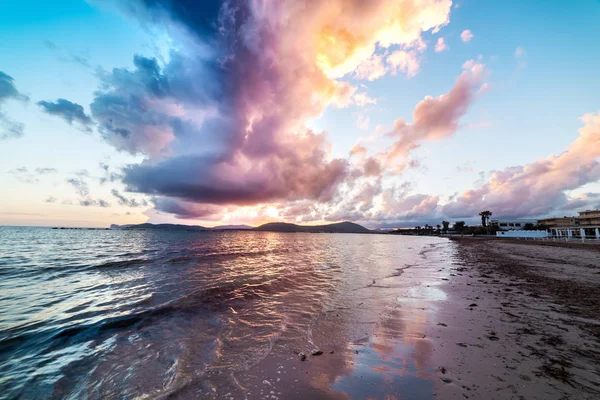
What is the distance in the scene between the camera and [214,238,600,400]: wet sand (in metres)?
4.75

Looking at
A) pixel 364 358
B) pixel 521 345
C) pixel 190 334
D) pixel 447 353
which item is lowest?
pixel 190 334

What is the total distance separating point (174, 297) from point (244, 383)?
32.6ft

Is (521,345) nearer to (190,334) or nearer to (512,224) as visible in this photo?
(190,334)

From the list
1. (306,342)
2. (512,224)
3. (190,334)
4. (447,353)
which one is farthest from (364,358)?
(512,224)

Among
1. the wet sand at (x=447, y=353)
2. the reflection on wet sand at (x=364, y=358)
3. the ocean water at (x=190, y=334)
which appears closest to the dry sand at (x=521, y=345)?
the wet sand at (x=447, y=353)

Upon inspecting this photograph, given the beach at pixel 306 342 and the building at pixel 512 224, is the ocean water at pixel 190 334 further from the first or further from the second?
the building at pixel 512 224

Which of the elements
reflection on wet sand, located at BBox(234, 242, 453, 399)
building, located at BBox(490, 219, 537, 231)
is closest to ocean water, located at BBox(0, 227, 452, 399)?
reflection on wet sand, located at BBox(234, 242, 453, 399)

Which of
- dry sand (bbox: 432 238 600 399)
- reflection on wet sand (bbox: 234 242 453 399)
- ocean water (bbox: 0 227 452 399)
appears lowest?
ocean water (bbox: 0 227 452 399)

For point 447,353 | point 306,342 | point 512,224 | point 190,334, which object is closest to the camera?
point 447,353

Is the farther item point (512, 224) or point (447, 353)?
point (512, 224)

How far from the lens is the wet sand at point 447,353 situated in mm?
4750

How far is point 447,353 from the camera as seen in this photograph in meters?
6.25

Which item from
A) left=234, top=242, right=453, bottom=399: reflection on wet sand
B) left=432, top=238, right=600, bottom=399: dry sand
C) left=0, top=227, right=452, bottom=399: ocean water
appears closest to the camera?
left=432, top=238, right=600, bottom=399: dry sand

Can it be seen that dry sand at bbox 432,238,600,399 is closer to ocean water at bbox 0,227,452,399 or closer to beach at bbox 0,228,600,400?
beach at bbox 0,228,600,400
